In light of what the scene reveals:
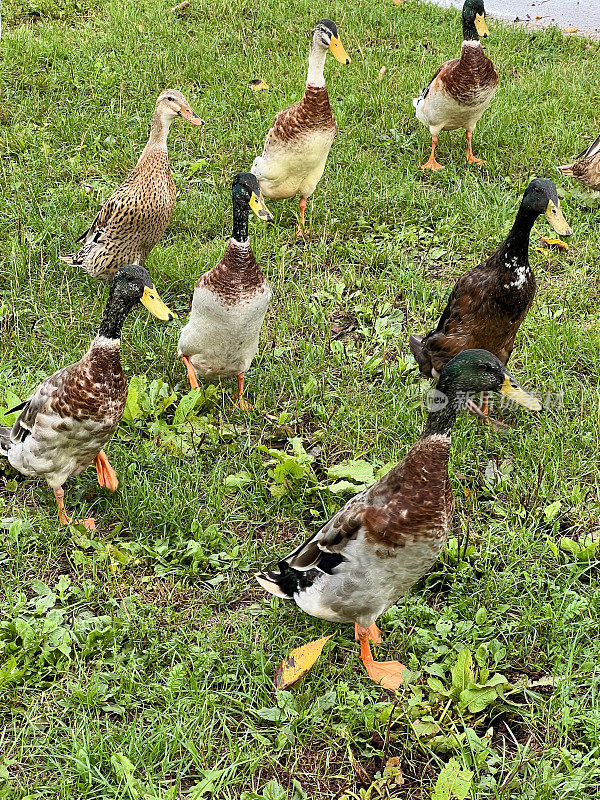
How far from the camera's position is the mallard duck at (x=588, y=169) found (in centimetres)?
557

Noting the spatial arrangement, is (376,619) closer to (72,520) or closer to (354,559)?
(354,559)

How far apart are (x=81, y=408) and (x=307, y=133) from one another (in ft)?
8.97

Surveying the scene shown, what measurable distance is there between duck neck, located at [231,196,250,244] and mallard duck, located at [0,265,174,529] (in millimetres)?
666

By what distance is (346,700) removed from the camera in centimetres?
297

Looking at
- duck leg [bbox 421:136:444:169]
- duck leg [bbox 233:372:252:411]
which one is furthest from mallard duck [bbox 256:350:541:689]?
duck leg [bbox 421:136:444:169]

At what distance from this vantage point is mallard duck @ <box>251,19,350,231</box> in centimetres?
529

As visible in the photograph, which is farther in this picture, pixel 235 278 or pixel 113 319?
pixel 235 278

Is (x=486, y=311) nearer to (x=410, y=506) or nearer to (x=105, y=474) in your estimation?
(x=410, y=506)

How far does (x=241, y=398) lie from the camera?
4391 millimetres

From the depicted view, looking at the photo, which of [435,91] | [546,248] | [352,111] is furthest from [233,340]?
[352,111]

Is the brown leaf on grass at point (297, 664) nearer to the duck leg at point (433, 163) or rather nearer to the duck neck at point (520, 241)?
the duck neck at point (520, 241)

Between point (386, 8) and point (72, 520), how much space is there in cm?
690

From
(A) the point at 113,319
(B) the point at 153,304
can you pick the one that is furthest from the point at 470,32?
(A) the point at 113,319

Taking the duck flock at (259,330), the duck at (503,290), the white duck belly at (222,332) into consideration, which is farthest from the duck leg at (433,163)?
the white duck belly at (222,332)
